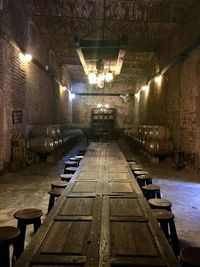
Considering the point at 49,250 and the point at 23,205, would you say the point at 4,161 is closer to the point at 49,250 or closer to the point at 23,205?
the point at 23,205

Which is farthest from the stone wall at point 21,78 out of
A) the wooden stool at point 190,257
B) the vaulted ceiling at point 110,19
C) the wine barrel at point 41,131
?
the wooden stool at point 190,257

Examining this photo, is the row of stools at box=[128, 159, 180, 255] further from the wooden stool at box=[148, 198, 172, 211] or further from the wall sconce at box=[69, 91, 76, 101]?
the wall sconce at box=[69, 91, 76, 101]

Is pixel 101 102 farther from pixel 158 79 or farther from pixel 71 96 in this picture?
pixel 158 79

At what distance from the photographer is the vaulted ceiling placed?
805cm

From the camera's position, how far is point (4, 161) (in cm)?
704

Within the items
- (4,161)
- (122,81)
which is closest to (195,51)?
(4,161)

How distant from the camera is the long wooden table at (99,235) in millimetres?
1552

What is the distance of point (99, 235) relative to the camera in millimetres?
1854

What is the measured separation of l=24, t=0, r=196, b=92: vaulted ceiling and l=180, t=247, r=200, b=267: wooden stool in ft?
22.7

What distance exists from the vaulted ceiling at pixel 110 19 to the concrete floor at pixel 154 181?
3.95m

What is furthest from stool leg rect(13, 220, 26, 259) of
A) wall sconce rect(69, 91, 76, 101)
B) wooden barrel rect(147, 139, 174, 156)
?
wall sconce rect(69, 91, 76, 101)

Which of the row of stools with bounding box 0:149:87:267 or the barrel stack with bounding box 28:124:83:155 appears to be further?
the barrel stack with bounding box 28:124:83:155

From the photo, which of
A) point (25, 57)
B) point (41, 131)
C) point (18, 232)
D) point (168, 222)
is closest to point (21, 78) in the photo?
point (25, 57)

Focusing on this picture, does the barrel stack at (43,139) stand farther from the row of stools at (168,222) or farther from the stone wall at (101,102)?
the stone wall at (101,102)
